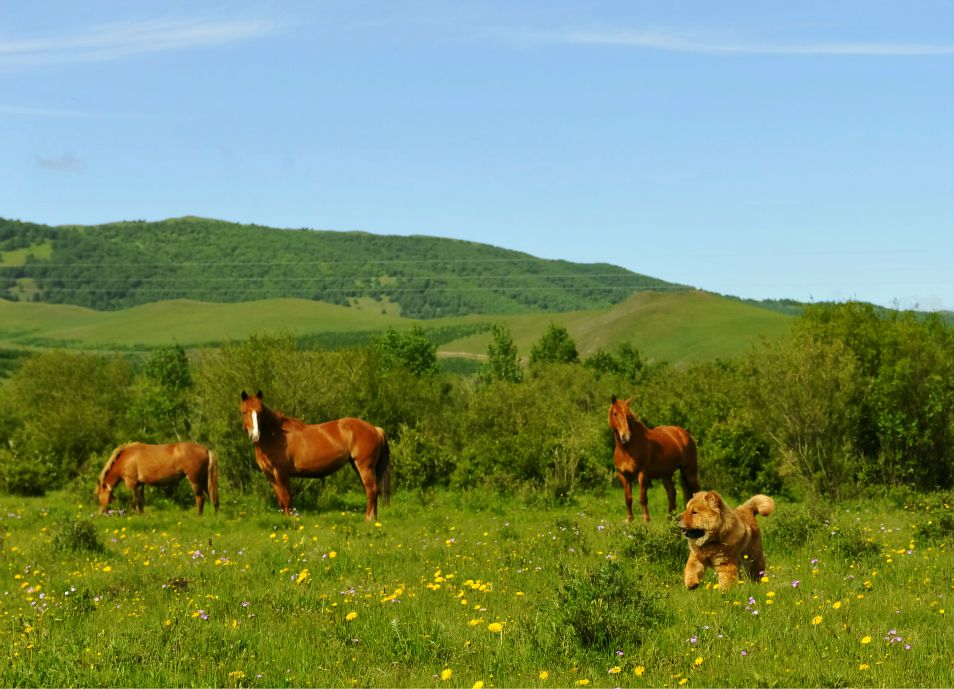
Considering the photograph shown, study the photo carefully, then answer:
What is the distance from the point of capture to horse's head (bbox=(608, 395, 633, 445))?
19.4 meters

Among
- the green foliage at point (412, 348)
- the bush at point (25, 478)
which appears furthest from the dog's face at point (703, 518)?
the green foliage at point (412, 348)

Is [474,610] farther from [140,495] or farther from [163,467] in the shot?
[140,495]

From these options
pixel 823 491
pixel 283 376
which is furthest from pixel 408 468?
pixel 823 491

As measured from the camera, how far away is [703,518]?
10125 mm

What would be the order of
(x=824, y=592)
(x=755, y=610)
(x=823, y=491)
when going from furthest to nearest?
(x=823, y=491) → (x=824, y=592) → (x=755, y=610)

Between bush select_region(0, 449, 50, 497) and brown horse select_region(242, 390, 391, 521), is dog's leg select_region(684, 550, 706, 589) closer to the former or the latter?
brown horse select_region(242, 390, 391, 521)

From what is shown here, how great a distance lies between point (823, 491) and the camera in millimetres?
28016

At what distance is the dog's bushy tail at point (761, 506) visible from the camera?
1115cm

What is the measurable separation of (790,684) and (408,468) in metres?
21.5

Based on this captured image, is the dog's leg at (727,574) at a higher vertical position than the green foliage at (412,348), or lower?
lower

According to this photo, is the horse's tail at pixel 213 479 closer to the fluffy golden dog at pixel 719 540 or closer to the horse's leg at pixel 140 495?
the horse's leg at pixel 140 495

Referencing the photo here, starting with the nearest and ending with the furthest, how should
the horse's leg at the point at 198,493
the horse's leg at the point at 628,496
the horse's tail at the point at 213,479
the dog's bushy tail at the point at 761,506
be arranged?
the dog's bushy tail at the point at 761,506 < the horse's leg at the point at 628,496 < the horse's leg at the point at 198,493 < the horse's tail at the point at 213,479

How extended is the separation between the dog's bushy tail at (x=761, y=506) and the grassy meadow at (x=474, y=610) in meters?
0.84

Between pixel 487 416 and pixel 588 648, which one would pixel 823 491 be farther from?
pixel 588 648
